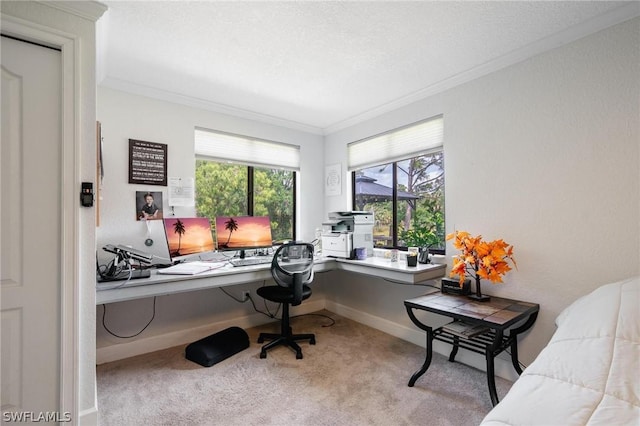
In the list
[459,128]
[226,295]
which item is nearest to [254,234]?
[226,295]

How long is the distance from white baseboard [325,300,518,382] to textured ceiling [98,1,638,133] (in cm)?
226

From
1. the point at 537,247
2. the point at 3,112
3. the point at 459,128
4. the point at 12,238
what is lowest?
the point at 537,247

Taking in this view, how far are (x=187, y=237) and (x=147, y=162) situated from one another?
2.58 ft

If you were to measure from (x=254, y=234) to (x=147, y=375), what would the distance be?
4.70 ft

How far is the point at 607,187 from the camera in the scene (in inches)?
68.9

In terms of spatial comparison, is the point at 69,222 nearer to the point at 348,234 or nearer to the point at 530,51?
the point at 348,234

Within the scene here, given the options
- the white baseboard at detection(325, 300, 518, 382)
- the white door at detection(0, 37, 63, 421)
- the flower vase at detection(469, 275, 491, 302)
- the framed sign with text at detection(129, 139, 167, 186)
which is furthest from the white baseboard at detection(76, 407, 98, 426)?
the flower vase at detection(469, 275, 491, 302)

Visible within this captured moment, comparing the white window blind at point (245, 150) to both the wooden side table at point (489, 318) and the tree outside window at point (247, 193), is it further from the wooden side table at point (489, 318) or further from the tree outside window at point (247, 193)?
the wooden side table at point (489, 318)

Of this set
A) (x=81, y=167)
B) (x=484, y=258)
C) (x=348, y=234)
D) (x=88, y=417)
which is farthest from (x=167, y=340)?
(x=484, y=258)

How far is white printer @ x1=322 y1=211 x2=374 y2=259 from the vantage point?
299 centimetres

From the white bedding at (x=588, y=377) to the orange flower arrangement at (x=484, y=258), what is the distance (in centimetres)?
74

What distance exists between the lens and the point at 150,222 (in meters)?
2.63

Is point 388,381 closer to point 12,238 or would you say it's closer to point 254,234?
point 254,234

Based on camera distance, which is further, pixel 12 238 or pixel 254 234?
pixel 254 234
